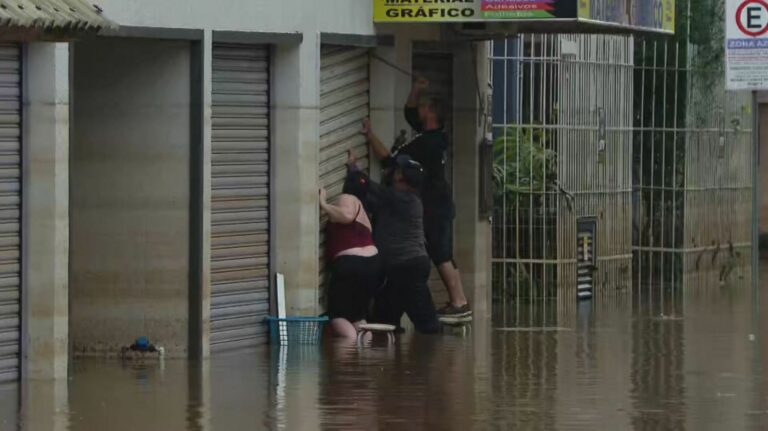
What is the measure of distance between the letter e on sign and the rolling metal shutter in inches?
262

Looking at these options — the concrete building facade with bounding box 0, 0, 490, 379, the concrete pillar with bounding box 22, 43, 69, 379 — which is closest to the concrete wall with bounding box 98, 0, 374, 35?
the concrete building facade with bounding box 0, 0, 490, 379

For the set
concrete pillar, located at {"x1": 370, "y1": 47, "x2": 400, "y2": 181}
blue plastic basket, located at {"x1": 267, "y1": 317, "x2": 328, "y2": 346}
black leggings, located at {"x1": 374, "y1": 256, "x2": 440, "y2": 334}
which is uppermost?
concrete pillar, located at {"x1": 370, "y1": 47, "x2": 400, "y2": 181}

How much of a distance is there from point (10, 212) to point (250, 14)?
10.9ft

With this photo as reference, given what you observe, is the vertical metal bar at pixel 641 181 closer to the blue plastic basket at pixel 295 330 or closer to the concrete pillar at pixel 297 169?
the concrete pillar at pixel 297 169

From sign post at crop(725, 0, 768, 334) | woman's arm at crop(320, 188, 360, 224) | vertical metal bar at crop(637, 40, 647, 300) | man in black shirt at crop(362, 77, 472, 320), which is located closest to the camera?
sign post at crop(725, 0, 768, 334)

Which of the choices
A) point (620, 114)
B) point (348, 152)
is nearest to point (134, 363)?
point (348, 152)

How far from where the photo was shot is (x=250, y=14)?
1764 cm

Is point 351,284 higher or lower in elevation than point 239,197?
lower

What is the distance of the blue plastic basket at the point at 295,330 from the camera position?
18.2m

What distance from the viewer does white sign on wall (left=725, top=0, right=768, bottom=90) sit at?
60.5 ft

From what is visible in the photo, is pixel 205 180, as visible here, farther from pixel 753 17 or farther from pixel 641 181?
pixel 641 181

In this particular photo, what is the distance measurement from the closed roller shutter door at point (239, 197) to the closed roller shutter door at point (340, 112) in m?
0.78

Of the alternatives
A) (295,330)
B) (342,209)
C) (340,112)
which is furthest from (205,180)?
(340,112)

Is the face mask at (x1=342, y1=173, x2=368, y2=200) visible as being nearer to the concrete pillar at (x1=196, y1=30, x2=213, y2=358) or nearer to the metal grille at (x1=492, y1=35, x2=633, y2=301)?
the concrete pillar at (x1=196, y1=30, x2=213, y2=358)
